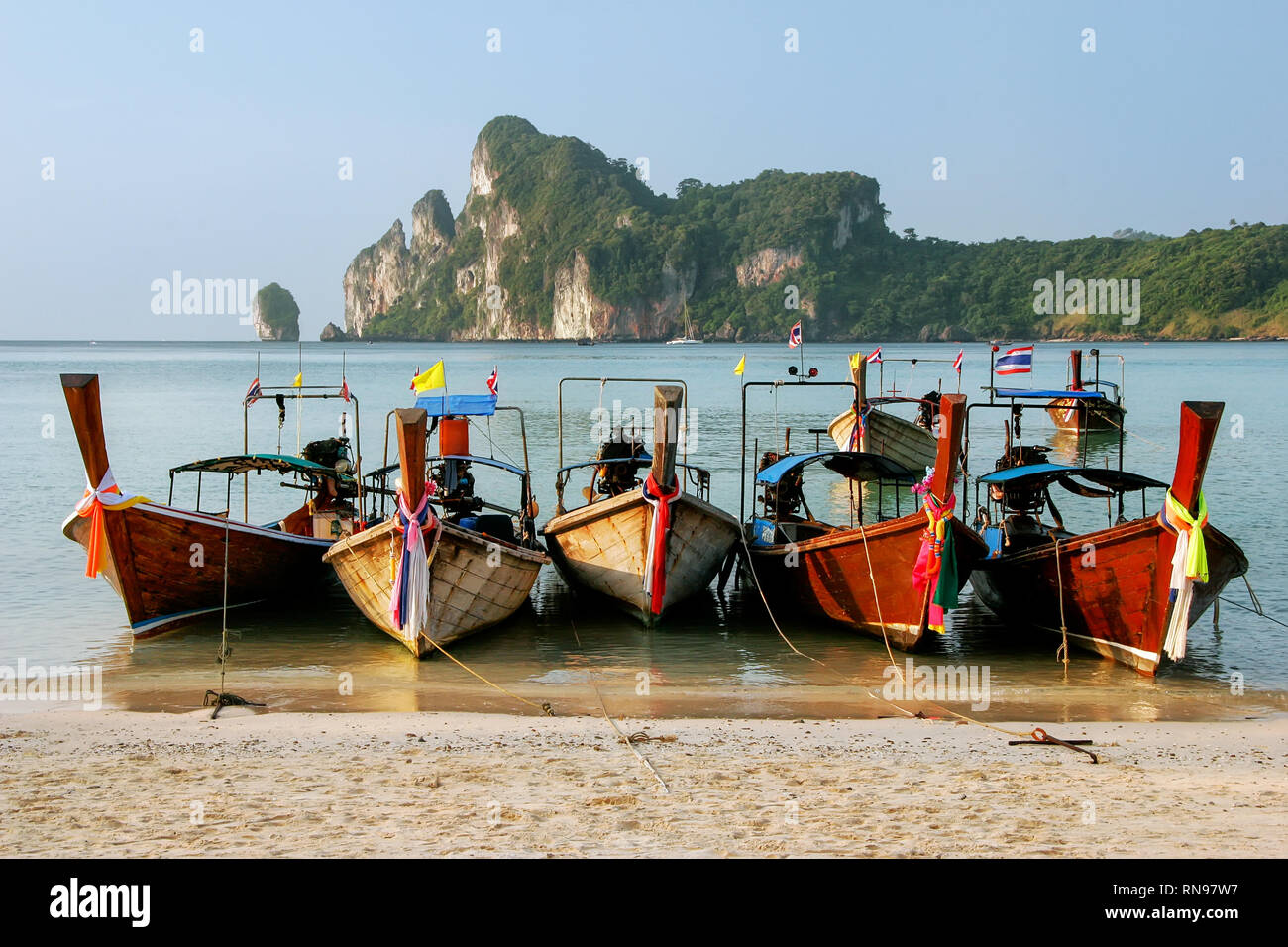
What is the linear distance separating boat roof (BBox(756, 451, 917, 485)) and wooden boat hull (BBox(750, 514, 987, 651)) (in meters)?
1.11

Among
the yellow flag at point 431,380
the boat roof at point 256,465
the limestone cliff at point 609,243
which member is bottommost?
the boat roof at point 256,465

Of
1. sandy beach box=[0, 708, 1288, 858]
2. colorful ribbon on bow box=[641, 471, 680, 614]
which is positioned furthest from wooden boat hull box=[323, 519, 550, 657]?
sandy beach box=[0, 708, 1288, 858]

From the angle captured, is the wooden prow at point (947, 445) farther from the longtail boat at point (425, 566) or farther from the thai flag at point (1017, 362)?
the longtail boat at point (425, 566)

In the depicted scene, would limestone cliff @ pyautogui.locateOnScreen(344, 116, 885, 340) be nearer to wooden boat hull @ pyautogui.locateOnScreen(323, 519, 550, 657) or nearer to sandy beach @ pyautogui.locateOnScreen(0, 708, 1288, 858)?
wooden boat hull @ pyautogui.locateOnScreen(323, 519, 550, 657)

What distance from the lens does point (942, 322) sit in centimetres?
13575

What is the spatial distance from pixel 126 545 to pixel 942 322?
431ft

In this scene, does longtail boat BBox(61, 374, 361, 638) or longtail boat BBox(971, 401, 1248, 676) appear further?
longtail boat BBox(61, 374, 361, 638)

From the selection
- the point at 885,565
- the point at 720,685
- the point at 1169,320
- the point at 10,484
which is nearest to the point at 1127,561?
the point at 885,565

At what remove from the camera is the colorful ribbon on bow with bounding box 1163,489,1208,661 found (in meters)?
10.4

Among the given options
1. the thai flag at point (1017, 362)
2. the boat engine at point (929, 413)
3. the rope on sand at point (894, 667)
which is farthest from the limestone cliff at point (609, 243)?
the rope on sand at point (894, 667)

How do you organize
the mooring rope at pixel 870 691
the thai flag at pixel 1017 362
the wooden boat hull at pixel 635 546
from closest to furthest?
the mooring rope at pixel 870 691 → the wooden boat hull at pixel 635 546 → the thai flag at pixel 1017 362

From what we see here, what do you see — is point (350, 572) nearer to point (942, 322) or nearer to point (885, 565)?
point (885, 565)

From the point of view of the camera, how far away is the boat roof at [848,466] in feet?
45.5

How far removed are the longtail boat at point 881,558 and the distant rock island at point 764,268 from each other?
10977 centimetres
